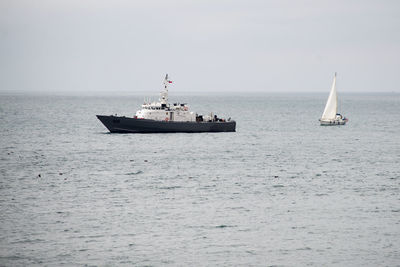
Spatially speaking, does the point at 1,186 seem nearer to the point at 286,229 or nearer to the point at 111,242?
the point at 111,242

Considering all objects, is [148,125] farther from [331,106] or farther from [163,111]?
[331,106]

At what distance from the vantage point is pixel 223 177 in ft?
177

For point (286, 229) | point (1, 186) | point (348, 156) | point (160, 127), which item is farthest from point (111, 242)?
point (160, 127)

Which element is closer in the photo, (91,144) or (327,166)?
(327,166)

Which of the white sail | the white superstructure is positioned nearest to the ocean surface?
the white superstructure

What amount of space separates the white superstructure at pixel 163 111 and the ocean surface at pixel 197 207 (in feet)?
44.6

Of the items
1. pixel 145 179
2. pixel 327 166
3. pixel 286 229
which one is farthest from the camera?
pixel 327 166

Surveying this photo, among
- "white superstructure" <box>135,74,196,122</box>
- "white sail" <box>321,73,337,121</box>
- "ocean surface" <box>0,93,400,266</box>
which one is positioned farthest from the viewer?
"white sail" <box>321,73,337,121</box>

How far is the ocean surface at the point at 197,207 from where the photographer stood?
30328 millimetres

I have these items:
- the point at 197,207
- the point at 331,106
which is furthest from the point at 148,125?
the point at 197,207

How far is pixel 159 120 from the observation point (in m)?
90.8

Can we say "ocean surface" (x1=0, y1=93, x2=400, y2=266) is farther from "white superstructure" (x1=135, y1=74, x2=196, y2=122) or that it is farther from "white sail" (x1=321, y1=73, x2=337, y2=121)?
"white sail" (x1=321, y1=73, x2=337, y2=121)

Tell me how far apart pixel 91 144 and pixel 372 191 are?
154ft

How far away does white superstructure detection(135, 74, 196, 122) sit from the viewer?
89125 millimetres
